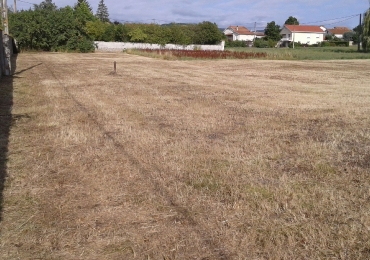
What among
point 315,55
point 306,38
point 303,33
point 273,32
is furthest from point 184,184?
point 306,38

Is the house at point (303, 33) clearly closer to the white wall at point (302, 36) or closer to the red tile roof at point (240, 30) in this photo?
the white wall at point (302, 36)

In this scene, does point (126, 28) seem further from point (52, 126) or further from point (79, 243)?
point (79, 243)

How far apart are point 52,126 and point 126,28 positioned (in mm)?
61284

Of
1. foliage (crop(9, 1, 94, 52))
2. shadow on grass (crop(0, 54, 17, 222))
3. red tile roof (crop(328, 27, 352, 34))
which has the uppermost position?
red tile roof (crop(328, 27, 352, 34))

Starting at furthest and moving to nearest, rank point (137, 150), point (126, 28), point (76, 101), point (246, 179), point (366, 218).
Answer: point (126, 28) → point (76, 101) → point (137, 150) → point (246, 179) → point (366, 218)

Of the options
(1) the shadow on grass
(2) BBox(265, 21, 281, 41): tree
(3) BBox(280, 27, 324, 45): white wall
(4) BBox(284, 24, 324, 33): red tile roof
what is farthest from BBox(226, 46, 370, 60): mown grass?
(4) BBox(284, 24, 324, 33): red tile roof

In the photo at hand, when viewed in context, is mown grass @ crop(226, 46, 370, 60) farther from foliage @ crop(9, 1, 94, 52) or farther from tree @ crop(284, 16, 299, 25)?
tree @ crop(284, 16, 299, 25)

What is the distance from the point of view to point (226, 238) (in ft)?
11.0

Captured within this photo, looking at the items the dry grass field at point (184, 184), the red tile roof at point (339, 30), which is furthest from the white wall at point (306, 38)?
the dry grass field at point (184, 184)

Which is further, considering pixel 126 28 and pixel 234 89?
pixel 126 28

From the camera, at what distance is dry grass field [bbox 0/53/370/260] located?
10.8 ft

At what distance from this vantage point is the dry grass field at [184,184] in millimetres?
3277

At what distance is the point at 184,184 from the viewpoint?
15.0 ft

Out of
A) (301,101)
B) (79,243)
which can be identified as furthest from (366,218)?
(301,101)
